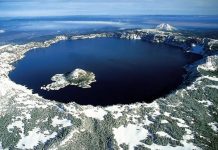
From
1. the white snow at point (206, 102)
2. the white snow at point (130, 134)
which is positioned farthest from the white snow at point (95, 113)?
the white snow at point (206, 102)

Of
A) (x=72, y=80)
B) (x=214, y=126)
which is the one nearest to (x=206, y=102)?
(x=214, y=126)

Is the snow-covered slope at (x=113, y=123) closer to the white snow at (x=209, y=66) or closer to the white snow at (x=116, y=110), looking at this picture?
the white snow at (x=116, y=110)

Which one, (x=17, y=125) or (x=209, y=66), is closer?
(x=17, y=125)

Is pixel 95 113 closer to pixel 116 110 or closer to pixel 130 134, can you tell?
pixel 116 110

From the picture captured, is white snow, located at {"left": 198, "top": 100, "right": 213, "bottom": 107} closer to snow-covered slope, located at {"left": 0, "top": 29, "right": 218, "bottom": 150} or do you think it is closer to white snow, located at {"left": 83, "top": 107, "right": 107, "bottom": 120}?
snow-covered slope, located at {"left": 0, "top": 29, "right": 218, "bottom": 150}

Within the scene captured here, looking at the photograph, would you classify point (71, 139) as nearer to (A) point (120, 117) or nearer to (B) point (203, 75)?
(A) point (120, 117)

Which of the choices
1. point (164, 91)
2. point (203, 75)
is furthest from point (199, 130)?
point (203, 75)
